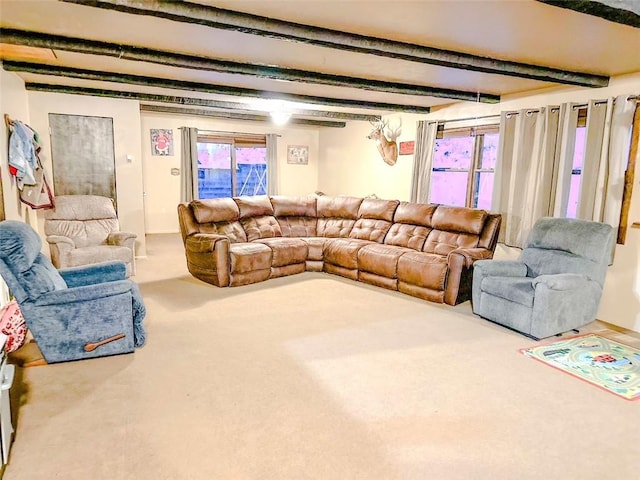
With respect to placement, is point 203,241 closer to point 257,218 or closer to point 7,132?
point 257,218

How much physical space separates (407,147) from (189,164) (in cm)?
437

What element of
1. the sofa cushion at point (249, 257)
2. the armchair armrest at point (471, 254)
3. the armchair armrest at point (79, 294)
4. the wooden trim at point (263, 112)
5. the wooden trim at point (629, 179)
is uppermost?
the wooden trim at point (263, 112)

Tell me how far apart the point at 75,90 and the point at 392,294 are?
4.68 meters

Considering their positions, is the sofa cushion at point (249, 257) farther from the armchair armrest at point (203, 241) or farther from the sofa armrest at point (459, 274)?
the sofa armrest at point (459, 274)

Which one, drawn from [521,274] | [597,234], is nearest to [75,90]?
[521,274]

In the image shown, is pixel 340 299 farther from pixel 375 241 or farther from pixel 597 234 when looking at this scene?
pixel 597 234

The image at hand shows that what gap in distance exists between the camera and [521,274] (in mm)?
4023

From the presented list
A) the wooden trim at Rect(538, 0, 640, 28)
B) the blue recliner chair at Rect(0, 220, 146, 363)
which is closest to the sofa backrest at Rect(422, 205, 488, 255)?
the wooden trim at Rect(538, 0, 640, 28)

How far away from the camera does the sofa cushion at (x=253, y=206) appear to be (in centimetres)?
561

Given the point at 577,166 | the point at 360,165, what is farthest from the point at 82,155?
the point at 577,166

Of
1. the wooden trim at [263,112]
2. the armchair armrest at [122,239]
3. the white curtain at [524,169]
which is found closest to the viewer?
the white curtain at [524,169]

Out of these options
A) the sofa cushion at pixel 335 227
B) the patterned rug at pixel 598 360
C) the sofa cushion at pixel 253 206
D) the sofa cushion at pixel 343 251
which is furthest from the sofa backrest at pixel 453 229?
the sofa cushion at pixel 253 206

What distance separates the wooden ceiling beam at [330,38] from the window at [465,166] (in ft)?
A: 5.19

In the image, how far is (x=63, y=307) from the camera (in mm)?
2764
